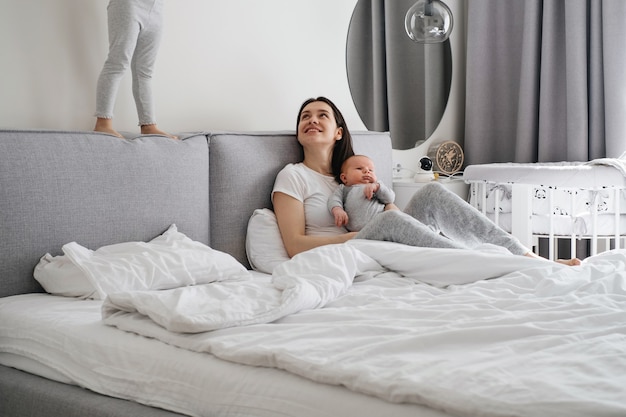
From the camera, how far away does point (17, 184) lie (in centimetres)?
184

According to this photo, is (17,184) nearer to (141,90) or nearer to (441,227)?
(141,90)

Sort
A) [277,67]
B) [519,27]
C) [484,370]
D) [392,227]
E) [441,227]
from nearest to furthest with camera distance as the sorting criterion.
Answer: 1. [484,370]
2. [392,227]
3. [441,227]
4. [277,67]
5. [519,27]

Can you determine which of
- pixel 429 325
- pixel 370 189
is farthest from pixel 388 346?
pixel 370 189

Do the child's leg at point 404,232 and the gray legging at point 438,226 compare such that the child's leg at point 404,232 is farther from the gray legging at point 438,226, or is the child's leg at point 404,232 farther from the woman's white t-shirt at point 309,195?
the woman's white t-shirt at point 309,195

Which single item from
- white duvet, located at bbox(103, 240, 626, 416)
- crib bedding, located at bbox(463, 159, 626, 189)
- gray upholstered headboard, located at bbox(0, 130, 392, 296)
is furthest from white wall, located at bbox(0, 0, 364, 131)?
white duvet, located at bbox(103, 240, 626, 416)

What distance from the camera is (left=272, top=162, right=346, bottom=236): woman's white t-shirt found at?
256 cm

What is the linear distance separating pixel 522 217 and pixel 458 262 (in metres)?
1.49

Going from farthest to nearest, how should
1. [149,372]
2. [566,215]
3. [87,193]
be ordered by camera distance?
[566,215] → [87,193] → [149,372]

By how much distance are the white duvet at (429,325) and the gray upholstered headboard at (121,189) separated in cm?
46

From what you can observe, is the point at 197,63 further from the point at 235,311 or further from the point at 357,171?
the point at 235,311

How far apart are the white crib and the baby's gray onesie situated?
36.3 inches

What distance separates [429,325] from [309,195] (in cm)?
126

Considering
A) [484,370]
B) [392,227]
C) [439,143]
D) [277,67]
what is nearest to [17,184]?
[392,227]

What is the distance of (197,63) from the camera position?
9.27ft
